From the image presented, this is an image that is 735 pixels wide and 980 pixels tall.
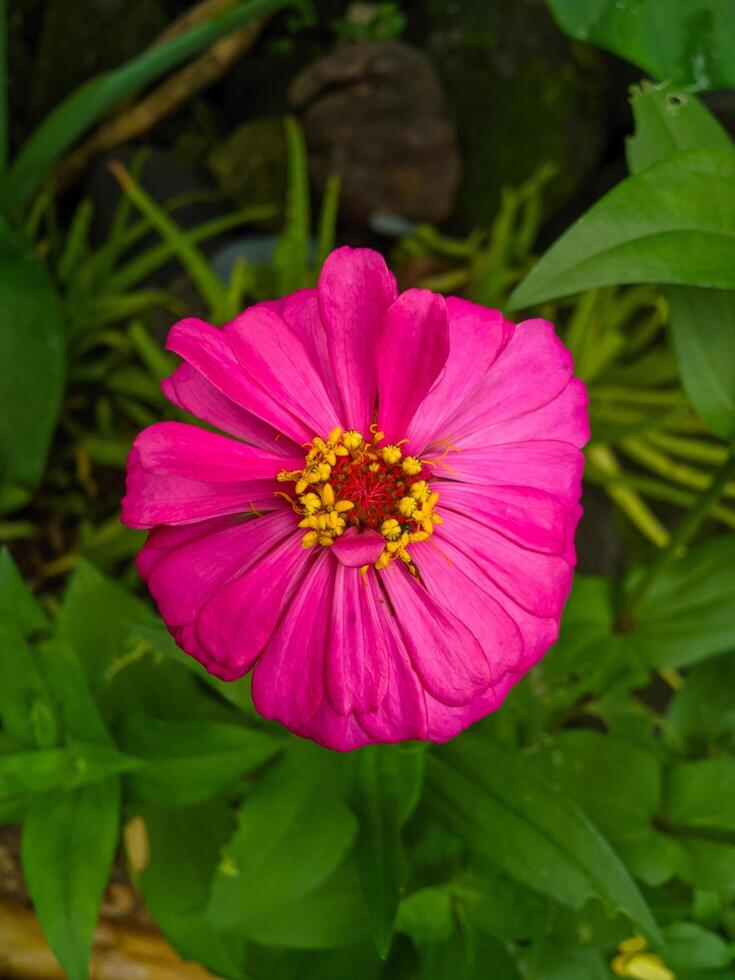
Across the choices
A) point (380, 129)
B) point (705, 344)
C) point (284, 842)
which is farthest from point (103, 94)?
point (284, 842)

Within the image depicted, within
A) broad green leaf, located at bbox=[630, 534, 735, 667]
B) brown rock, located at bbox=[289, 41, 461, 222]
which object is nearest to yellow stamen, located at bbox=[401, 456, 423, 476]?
broad green leaf, located at bbox=[630, 534, 735, 667]

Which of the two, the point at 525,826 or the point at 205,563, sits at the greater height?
the point at 205,563

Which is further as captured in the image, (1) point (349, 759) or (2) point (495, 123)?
(2) point (495, 123)

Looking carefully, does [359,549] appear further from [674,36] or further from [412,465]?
[674,36]

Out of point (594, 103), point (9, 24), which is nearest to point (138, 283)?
point (9, 24)

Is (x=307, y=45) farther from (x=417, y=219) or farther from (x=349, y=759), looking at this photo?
(x=349, y=759)

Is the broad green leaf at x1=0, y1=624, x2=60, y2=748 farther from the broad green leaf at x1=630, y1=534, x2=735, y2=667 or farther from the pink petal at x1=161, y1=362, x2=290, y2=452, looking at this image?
the broad green leaf at x1=630, y1=534, x2=735, y2=667
